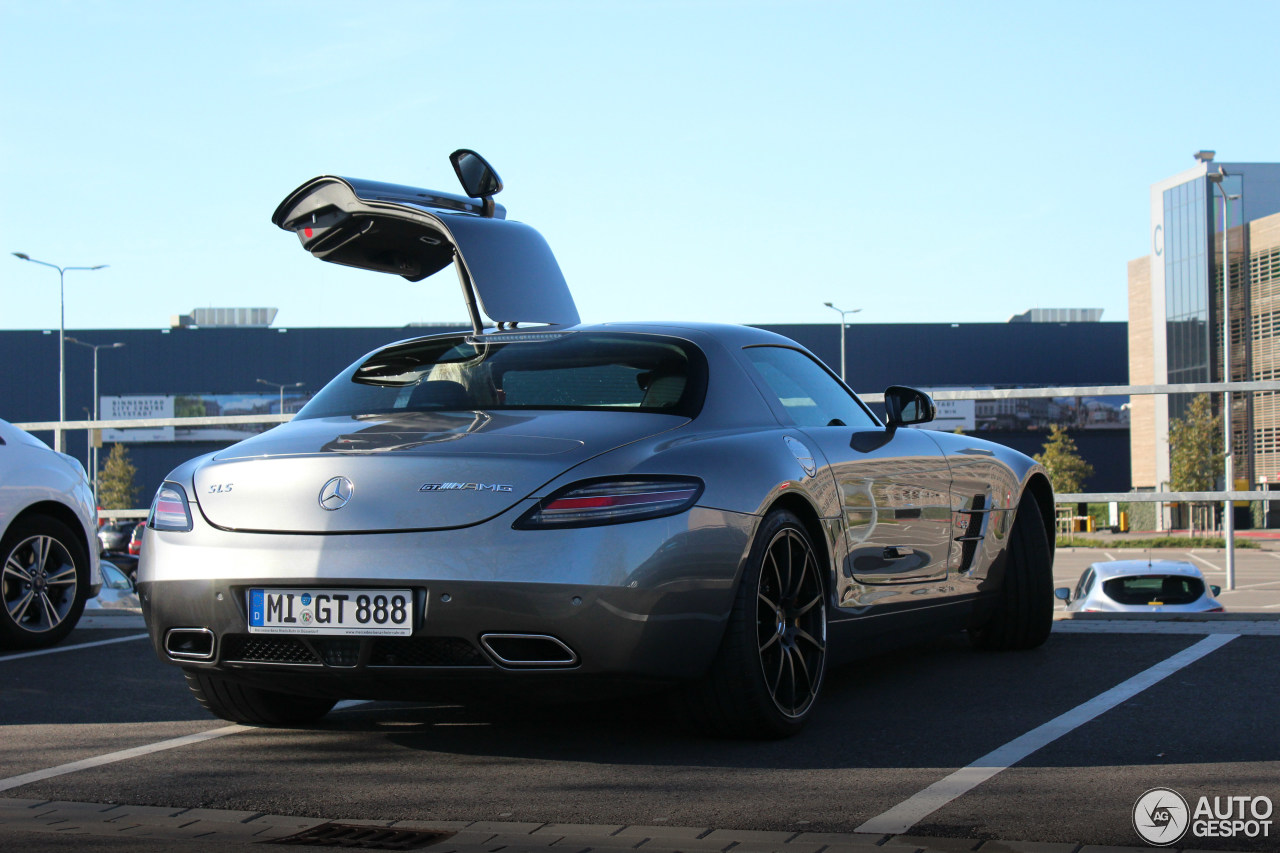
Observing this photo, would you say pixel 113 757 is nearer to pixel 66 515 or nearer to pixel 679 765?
pixel 679 765

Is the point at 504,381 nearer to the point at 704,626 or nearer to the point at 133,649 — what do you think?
the point at 704,626

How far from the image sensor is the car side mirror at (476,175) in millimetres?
7148

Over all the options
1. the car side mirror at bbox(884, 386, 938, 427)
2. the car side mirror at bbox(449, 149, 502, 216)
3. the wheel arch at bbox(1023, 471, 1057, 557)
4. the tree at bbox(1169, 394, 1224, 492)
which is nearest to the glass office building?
the tree at bbox(1169, 394, 1224, 492)

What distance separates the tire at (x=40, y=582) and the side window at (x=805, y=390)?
3.78m

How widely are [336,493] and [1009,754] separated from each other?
6.35ft

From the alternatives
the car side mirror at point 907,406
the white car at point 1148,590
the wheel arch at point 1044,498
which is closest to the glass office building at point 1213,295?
the white car at point 1148,590

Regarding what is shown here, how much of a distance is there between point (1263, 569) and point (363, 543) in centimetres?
3901

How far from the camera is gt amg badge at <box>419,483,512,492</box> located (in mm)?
3736

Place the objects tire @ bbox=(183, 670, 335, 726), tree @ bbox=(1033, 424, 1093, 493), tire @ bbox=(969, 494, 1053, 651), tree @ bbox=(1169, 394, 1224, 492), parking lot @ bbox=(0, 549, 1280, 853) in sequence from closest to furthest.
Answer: parking lot @ bbox=(0, 549, 1280, 853) < tire @ bbox=(183, 670, 335, 726) < tire @ bbox=(969, 494, 1053, 651) < tree @ bbox=(1169, 394, 1224, 492) < tree @ bbox=(1033, 424, 1093, 493)

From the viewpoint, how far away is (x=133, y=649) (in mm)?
6625

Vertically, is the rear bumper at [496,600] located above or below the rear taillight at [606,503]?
below

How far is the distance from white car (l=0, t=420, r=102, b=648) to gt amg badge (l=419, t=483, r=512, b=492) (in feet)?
12.1

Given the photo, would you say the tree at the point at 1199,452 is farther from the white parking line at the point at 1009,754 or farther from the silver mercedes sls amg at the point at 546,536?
the silver mercedes sls amg at the point at 546,536

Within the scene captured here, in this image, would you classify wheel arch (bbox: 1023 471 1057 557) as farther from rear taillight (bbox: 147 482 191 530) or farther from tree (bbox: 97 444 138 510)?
tree (bbox: 97 444 138 510)
